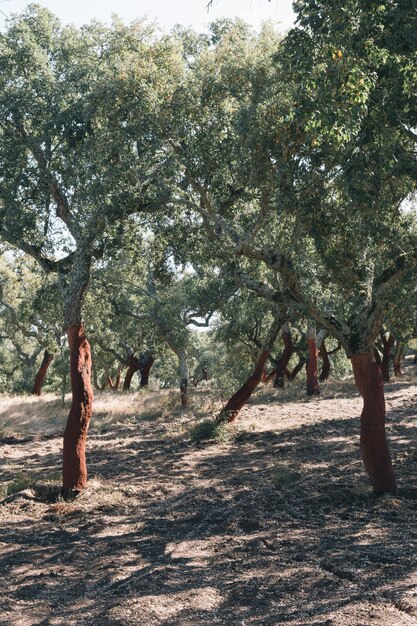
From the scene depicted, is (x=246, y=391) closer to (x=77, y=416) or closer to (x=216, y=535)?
(x=77, y=416)

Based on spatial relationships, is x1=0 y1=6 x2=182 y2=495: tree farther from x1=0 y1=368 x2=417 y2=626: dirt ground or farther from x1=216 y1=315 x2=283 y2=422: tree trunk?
x1=216 y1=315 x2=283 y2=422: tree trunk

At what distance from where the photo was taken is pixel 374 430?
1050 cm

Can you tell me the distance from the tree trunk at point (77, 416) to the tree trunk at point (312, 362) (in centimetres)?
1378

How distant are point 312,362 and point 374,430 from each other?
1511 cm

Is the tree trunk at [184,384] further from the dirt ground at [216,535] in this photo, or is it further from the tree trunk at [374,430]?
the tree trunk at [374,430]

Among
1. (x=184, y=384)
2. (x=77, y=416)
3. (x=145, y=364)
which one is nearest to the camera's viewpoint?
(x=77, y=416)

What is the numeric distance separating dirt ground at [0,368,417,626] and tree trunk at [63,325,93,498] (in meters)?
0.43

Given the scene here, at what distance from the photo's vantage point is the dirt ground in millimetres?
6383

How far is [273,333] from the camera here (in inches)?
757

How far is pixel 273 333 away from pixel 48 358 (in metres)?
18.1

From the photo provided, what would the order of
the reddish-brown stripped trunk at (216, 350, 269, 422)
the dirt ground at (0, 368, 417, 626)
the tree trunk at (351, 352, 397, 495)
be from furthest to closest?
the reddish-brown stripped trunk at (216, 350, 269, 422) → the tree trunk at (351, 352, 397, 495) → the dirt ground at (0, 368, 417, 626)

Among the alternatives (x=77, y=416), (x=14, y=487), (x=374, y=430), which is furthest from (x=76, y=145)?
(x=374, y=430)

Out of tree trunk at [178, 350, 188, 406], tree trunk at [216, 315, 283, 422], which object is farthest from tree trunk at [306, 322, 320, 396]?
tree trunk at [216, 315, 283, 422]

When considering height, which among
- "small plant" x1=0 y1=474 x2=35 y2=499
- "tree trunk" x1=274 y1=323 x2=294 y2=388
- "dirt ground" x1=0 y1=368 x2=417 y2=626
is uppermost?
"tree trunk" x1=274 y1=323 x2=294 y2=388
